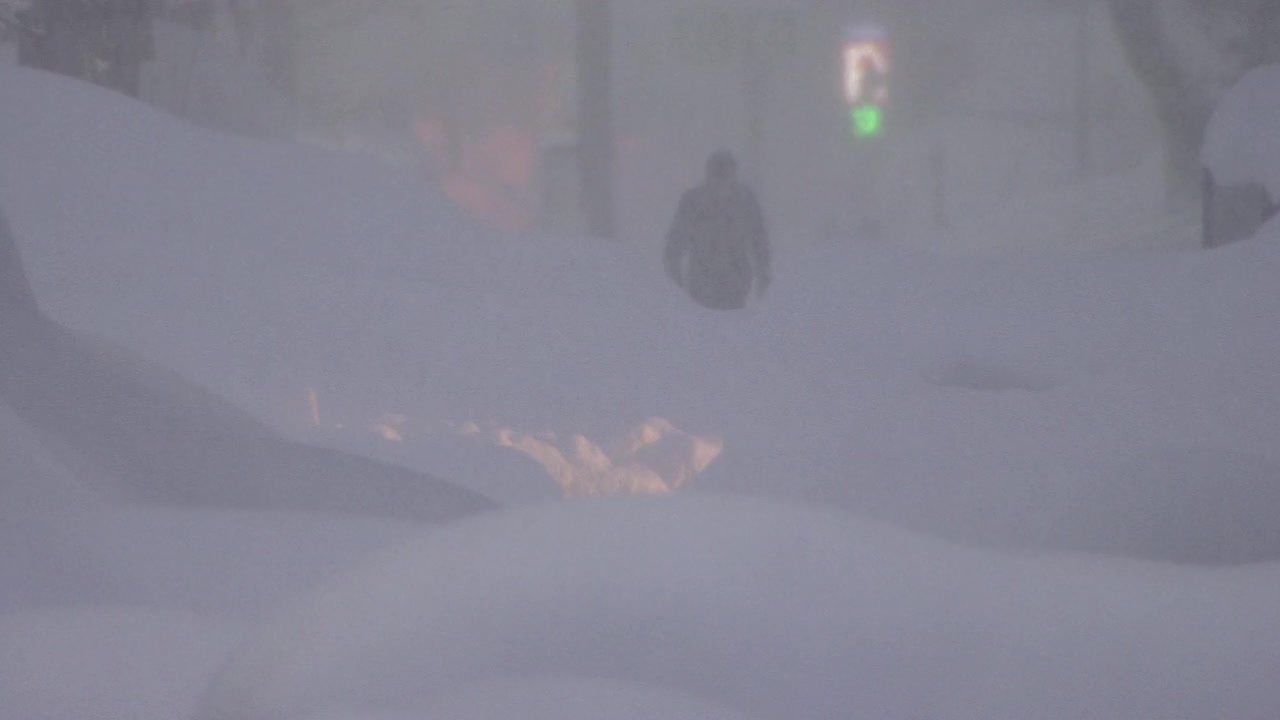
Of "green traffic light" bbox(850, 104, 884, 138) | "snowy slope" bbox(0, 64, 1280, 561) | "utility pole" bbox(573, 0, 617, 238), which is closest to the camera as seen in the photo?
"snowy slope" bbox(0, 64, 1280, 561)

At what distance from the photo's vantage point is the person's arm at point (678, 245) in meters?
5.17

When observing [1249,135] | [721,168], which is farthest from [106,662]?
[1249,135]

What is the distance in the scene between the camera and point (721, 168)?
226 inches

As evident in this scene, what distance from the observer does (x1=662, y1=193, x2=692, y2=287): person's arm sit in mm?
5173

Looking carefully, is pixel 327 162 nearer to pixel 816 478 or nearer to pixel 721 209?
pixel 816 478

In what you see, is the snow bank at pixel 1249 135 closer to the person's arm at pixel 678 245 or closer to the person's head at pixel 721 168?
the person's head at pixel 721 168

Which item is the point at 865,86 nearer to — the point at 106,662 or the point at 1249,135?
the point at 1249,135

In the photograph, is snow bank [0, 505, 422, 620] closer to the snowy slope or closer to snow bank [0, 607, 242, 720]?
snow bank [0, 607, 242, 720]

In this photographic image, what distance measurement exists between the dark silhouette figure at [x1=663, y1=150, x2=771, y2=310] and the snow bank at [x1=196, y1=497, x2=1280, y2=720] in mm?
3279

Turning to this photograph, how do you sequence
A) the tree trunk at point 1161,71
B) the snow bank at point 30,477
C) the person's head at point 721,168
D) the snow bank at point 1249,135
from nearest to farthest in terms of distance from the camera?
1. the snow bank at point 30,477
2. the snow bank at point 1249,135
3. the person's head at point 721,168
4. the tree trunk at point 1161,71

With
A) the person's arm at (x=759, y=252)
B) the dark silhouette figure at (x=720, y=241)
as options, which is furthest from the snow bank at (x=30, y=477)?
the person's arm at (x=759, y=252)

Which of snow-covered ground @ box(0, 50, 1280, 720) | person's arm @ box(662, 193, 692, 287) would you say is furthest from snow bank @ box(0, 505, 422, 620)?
person's arm @ box(662, 193, 692, 287)

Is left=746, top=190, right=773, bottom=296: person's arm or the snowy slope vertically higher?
left=746, top=190, right=773, bottom=296: person's arm

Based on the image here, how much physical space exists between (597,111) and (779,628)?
9.16 metres
